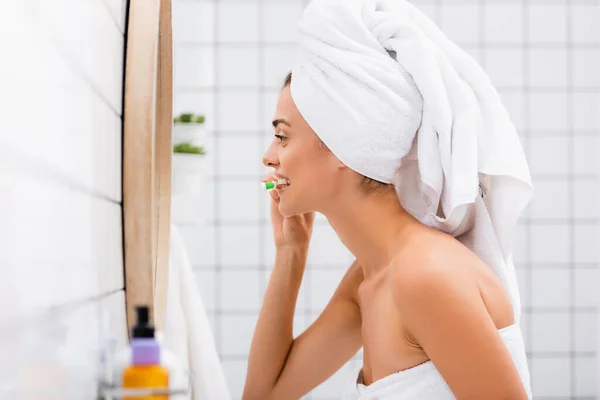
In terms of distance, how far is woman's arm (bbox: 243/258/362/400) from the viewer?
1.34 m

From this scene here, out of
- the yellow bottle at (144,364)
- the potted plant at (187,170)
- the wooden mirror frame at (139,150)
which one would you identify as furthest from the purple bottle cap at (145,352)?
the potted plant at (187,170)

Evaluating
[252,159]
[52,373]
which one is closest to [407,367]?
[52,373]

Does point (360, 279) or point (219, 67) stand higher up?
point (219, 67)

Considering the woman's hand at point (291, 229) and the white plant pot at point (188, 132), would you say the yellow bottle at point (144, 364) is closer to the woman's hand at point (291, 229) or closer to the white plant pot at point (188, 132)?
the woman's hand at point (291, 229)

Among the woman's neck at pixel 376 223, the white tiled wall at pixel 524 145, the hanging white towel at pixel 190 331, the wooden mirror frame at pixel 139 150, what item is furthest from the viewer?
the white tiled wall at pixel 524 145

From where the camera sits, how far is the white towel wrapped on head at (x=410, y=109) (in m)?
1.02

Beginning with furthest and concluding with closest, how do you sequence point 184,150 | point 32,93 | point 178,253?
point 184,150
point 178,253
point 32,93

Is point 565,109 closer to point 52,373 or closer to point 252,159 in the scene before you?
point 252,159

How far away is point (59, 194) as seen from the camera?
55 cm

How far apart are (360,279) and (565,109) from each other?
130cm

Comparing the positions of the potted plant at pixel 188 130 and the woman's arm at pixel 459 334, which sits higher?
the potted plant at pixel 188 130

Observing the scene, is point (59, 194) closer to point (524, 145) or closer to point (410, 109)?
point (410, 109)

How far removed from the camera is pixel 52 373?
516 millimetres

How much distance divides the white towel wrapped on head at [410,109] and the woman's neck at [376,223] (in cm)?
4
